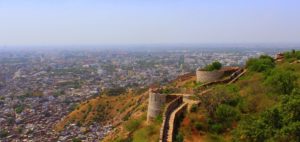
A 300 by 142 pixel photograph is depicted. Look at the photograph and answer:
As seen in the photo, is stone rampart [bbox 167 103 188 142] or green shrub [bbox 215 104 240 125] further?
green shrub [bbox 215 104 240 125]

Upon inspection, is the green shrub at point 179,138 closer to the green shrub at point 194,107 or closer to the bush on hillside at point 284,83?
the green shrub at point 194,107

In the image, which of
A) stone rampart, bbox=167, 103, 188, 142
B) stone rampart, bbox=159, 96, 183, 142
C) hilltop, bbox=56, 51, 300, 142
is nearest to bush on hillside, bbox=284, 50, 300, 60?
hilltop, bbox=56, 51, 300, 142

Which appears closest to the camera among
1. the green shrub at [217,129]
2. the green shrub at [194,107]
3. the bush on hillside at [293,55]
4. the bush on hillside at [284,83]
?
the green shrub at [217,129]

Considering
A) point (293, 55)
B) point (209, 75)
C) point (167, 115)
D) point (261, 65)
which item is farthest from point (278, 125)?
point (293, 55)

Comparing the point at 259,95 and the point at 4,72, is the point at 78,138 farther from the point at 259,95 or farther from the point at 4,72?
the point at 4,72

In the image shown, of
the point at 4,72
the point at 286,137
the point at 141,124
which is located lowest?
the point at 4,72

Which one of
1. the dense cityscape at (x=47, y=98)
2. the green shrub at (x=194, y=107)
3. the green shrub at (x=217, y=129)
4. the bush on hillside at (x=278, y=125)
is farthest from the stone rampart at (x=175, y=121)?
the dense cityscape at (x=47, y=98)

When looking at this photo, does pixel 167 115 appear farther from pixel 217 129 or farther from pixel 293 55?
pixel 293 55

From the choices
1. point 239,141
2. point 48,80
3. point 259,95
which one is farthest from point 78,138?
point 48,80

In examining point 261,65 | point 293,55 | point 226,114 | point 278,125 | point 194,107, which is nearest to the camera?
point 278,125

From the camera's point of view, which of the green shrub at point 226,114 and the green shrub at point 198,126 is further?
the green shrub at point 226,114

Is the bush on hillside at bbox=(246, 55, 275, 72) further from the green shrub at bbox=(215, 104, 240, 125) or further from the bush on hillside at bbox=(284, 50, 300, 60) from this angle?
the green shrub at bbox=(215, 104, 240, 125)
